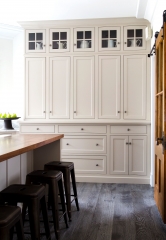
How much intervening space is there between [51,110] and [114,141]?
117 cm

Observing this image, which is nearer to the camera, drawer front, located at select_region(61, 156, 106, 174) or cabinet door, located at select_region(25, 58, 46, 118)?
drawer front, located at select_region(61, 156, 106, 174)

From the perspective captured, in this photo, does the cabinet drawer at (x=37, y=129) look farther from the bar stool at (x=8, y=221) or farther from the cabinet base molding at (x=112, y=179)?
the bar stool at (x=8, y=221)

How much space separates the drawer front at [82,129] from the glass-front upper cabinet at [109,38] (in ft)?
4.26

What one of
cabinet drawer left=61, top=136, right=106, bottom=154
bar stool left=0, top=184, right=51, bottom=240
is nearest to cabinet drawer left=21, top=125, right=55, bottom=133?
cabinet drawer left=61, top=136, right=106, bottom=154

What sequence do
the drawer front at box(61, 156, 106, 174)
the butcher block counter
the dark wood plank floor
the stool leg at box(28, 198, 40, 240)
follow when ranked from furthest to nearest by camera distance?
1. the drawer front at box(61, 156, 106, 174)
2. the dark wood plank floor
3. the butcher block counter
4. the stool leg at box(28, 198, 40, 240)

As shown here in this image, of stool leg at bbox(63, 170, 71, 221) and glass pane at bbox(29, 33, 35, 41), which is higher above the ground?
glass pane at bbox(29, 33, 35, 41)

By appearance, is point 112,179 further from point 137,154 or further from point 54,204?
point 54,204

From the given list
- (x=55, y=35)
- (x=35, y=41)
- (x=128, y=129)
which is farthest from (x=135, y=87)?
(x=35, y=41)

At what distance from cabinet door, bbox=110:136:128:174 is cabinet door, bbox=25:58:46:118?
1.28 meters

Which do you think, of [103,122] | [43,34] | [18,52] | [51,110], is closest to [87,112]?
[103,122]

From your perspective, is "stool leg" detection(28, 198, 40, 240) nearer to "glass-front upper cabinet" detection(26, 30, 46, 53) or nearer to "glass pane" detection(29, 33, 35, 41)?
"glass-front upper cabinet" detection(26, 30, 46, 53)

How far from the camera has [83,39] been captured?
4531mm

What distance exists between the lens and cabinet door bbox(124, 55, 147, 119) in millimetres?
4383

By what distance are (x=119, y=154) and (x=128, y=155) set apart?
0.14 m
